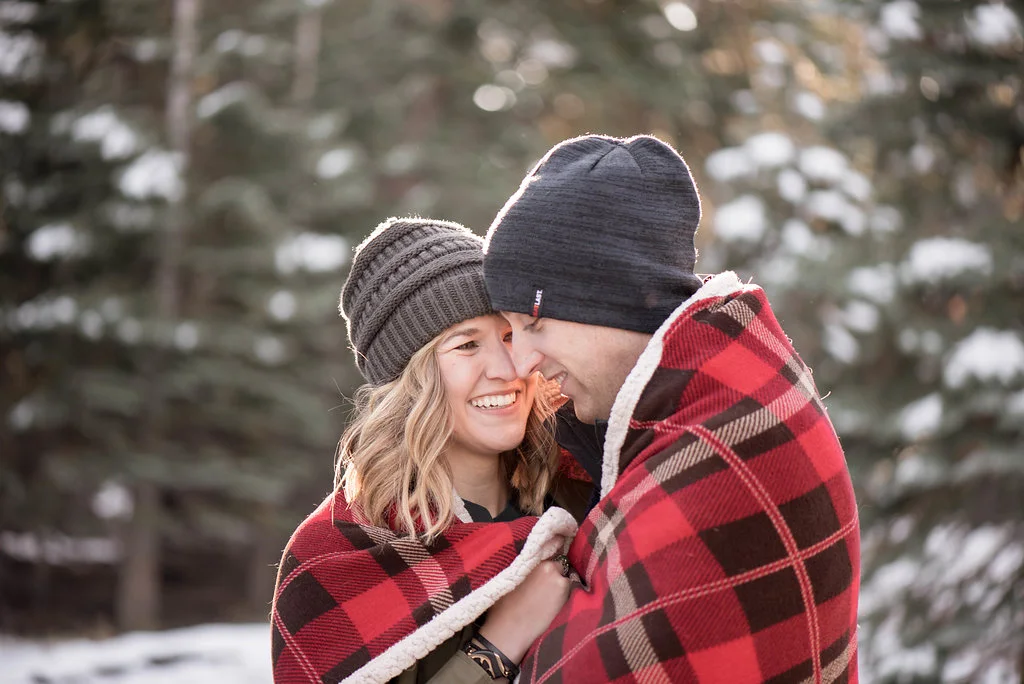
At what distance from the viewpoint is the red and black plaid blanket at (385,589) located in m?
2.33

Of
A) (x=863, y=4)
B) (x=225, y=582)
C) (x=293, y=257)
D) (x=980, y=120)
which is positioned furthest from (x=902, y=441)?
(x=225, y=582)

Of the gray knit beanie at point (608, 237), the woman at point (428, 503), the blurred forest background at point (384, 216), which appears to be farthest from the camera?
the blurred forest background at point (384, 216)

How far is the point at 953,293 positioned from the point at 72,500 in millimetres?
8053

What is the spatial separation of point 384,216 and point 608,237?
8829mm

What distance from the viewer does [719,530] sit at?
1.85 meters

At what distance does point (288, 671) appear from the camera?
239cm

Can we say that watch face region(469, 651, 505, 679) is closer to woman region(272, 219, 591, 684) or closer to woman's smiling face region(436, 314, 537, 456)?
woman region(272, 219, 591, 684)

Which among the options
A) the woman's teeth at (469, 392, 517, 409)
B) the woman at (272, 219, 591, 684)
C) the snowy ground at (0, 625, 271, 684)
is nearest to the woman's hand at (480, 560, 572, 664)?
the woman at (272, 219, 591, 684)

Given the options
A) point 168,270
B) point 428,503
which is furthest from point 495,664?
point 168,270

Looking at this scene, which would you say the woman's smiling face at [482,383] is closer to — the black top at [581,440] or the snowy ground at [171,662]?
the black top at [581,440]

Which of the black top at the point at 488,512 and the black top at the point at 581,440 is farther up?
the black top at the point at 581,440

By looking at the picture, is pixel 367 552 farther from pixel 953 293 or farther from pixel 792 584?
pixel 953 293

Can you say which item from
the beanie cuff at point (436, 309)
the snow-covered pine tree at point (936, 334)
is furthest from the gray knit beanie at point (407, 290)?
the snow-covered pine tree at point (936, 334)

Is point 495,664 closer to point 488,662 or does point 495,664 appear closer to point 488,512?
point 488,662
